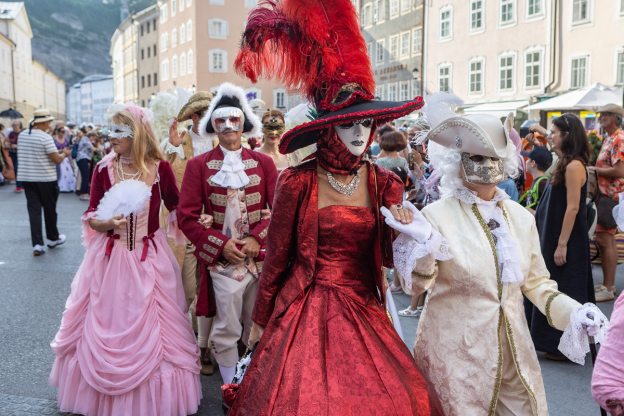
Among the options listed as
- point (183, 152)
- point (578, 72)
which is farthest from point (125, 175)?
point (578, 72)

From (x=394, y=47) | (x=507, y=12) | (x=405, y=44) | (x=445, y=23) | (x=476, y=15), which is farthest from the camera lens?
(x=394, y=47)

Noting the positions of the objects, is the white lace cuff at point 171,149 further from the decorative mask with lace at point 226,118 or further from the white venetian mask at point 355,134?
the white venetian mask at point 355,134

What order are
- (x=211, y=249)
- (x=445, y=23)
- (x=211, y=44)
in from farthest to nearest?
(x=211, y=44)
(x=445, y=23)
(x=211, y=249)

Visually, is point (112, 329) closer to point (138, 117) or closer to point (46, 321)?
point (138, 117)

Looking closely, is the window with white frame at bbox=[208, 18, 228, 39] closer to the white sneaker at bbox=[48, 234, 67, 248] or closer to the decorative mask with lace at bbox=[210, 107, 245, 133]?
the white sneaker at bbox=[48, 234, 67, 248]

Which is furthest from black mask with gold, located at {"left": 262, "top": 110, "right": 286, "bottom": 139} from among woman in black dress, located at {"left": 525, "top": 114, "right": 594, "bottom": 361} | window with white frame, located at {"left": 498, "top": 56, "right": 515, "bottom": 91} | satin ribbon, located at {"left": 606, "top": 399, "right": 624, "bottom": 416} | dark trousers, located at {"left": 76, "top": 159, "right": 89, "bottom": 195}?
window with white frame, located at {"left": 498, "top": 56, "right": 515, "bottom": 91}

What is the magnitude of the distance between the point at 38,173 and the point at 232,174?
6.08 meters

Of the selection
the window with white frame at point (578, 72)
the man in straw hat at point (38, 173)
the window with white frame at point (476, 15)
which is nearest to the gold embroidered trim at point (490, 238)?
the man in straw hat at point (38, 173)

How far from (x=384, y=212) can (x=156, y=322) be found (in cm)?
201

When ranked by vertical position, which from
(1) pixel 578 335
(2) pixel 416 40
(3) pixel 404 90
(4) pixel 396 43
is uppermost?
(4) pixel 396 43

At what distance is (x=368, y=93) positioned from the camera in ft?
9.08

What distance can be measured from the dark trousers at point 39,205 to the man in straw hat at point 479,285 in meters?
7.57

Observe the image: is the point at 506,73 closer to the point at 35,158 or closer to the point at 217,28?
the point at 35,158

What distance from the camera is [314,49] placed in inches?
107
